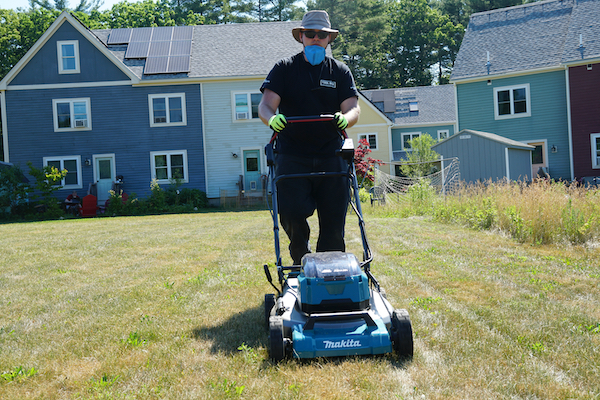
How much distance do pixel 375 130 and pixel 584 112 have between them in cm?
1245

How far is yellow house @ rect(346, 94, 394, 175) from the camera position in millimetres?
32250

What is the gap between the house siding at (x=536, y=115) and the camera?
22.8 meters

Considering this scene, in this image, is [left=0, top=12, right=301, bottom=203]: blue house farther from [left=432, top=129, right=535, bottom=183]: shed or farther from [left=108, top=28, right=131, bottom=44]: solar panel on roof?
[left=432, top=129, right=535, bottom=183]: shed

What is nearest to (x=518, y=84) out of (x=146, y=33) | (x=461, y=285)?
(x=146, y=33)

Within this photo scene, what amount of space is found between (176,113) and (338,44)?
26.7 metres

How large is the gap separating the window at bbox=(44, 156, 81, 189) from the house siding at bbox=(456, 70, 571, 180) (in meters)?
17.5

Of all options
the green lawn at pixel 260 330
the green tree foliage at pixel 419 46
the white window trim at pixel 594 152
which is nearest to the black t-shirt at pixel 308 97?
the green lawn at pixel 260 330

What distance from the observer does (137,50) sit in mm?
25688

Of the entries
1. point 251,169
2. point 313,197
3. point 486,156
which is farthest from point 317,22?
point 251,169

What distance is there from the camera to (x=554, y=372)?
9.41 ft

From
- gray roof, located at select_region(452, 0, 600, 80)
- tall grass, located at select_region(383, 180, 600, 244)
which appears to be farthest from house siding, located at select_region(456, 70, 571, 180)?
tall grass, located at select_region(383, 180, 600, 244)

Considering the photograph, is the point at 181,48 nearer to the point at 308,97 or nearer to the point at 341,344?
the point at 308,97

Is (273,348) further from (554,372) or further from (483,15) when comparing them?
(483,15)

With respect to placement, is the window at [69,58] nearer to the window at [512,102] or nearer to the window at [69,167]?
the window at [69,167]
